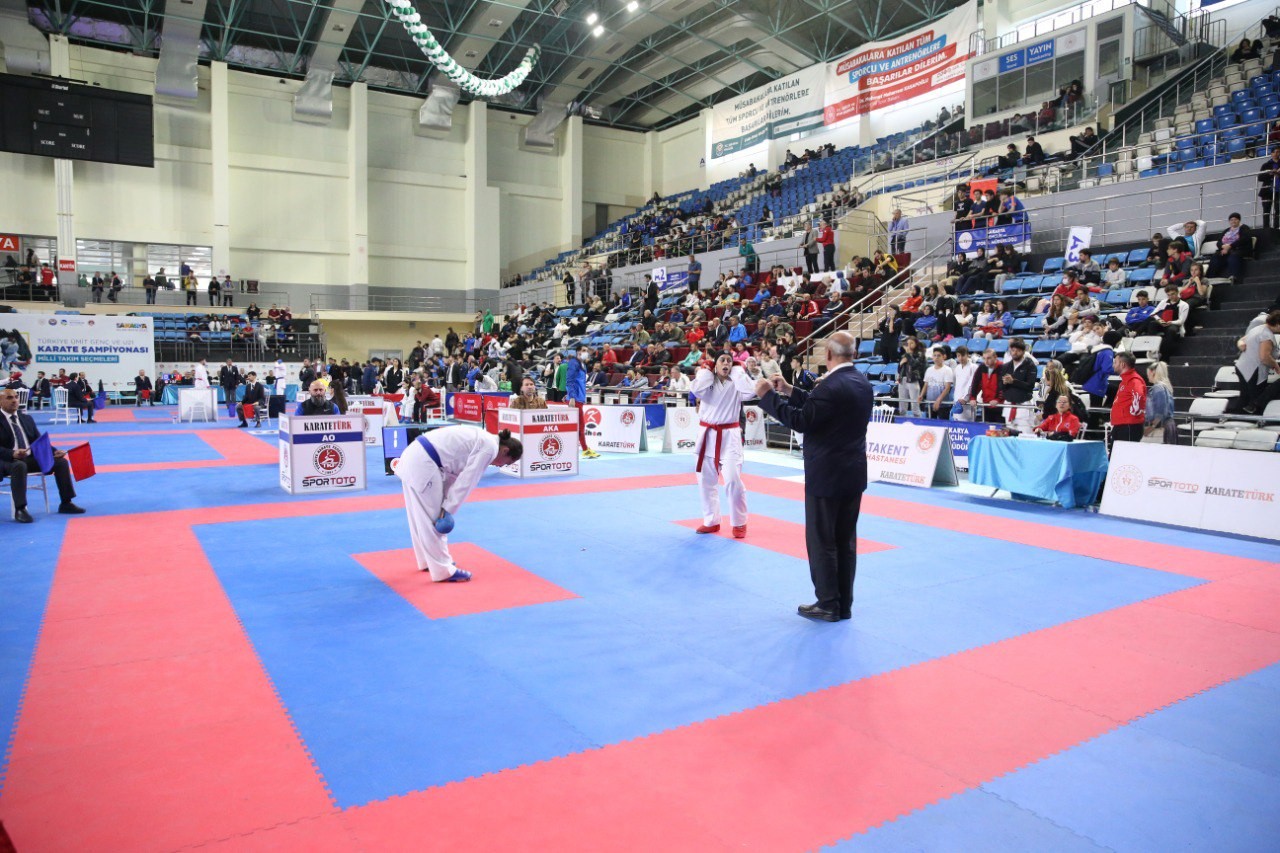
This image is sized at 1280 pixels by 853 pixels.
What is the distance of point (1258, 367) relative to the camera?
1057 centimetres

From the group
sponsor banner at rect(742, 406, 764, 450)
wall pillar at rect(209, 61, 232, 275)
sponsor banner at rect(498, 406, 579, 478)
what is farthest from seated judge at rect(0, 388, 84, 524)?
wall pillar at rect(209, 61, 232, 275)

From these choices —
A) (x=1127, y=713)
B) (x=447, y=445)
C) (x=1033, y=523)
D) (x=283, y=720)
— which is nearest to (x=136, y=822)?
(x=283, y=720)

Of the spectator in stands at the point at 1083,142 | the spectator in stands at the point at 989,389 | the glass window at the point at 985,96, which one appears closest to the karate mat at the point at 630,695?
the spectator in stands at the point at 989,389

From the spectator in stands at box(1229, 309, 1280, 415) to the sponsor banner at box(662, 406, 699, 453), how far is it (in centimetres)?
907

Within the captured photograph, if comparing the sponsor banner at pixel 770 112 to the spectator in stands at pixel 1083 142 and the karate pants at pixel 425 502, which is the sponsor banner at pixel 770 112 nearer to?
the spectator in stands at pixel 1083 142

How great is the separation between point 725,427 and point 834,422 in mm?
2827

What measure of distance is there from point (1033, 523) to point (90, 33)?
3844 cm

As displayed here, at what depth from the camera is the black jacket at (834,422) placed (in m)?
5.68

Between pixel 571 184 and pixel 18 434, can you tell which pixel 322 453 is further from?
pixel 571 184

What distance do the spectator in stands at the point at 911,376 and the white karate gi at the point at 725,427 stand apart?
7.21 meters

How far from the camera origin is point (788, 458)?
15828 millimetres

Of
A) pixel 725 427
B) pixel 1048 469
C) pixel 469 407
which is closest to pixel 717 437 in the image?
pixel 725 427

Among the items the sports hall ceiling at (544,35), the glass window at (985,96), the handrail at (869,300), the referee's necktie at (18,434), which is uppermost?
the sports hall ceiling at (544,35)

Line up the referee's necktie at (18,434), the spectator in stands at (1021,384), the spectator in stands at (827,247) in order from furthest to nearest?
the spectator in stands at (827,247)
the spectator in stands at (1021,384)
the referee's necktie at (18,434)
